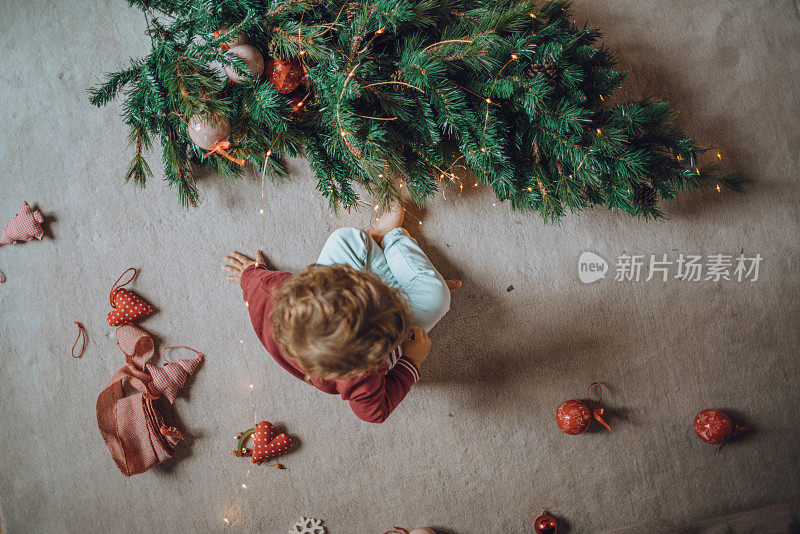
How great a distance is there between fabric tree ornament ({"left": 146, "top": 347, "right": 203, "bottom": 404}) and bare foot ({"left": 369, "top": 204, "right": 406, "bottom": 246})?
62 centimetres

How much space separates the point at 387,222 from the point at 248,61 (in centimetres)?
51

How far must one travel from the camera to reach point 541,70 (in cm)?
92

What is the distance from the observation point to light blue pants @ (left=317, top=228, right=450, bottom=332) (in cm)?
108

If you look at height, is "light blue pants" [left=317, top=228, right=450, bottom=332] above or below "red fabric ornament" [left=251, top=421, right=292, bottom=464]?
above

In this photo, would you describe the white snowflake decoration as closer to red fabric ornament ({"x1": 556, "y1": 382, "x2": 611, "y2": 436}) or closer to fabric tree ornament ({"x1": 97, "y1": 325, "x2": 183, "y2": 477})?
fabric tree ornament ({"x1": 97, "y1": 325, "x2": 183, "y2": 477})

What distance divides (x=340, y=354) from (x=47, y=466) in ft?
3.60

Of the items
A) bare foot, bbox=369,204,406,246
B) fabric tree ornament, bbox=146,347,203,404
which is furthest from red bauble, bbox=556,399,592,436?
fabric tree ornament, bbox=146,347,203,404

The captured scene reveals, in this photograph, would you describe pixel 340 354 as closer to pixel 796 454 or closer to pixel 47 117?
pixel 47 117

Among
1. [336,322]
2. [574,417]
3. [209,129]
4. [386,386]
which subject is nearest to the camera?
[336,322]

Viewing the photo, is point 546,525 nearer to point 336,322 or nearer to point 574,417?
point 574,417

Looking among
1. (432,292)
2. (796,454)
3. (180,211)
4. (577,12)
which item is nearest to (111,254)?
(180,211)

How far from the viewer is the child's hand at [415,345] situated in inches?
42.6

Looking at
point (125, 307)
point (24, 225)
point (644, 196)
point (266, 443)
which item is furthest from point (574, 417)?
point (24, 225)

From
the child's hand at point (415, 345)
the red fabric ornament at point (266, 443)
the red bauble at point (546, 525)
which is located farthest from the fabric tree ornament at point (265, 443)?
the red bauble at point (546, 525)
